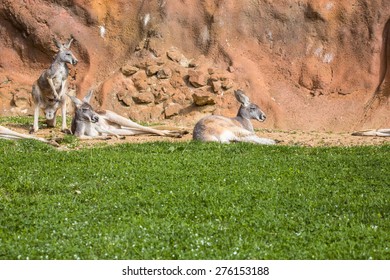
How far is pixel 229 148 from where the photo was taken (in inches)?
495

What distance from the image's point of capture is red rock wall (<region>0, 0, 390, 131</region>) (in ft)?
70.2

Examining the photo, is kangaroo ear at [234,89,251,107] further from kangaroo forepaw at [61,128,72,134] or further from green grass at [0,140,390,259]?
kangaroo forepaw at [61,128,72,134]

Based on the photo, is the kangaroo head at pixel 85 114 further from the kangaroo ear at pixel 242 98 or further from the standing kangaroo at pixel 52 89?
the kangaroo ear at pixel 242 98

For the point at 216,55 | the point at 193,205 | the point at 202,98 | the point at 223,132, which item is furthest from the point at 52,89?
the point at 193,205

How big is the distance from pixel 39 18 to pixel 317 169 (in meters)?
15.4

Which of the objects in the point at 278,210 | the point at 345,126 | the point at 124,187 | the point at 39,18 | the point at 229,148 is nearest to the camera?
the point at 278,210

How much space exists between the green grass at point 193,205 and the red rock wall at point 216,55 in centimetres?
918

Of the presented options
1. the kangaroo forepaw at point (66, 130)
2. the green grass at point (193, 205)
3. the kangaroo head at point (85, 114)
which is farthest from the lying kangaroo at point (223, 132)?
the kangaroo forepaw at point (66, 130)

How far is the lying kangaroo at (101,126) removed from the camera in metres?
15.7

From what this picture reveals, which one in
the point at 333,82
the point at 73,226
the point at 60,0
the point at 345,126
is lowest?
the point at 73,226

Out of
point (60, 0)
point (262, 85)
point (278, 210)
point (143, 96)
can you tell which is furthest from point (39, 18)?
point (278, 210)

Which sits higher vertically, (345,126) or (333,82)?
(333,82)

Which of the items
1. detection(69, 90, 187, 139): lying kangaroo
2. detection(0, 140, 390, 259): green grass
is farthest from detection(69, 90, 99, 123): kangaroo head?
detection(0, 140, 390, 259): green grass

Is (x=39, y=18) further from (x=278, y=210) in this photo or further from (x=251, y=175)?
(x=278, y=210)
